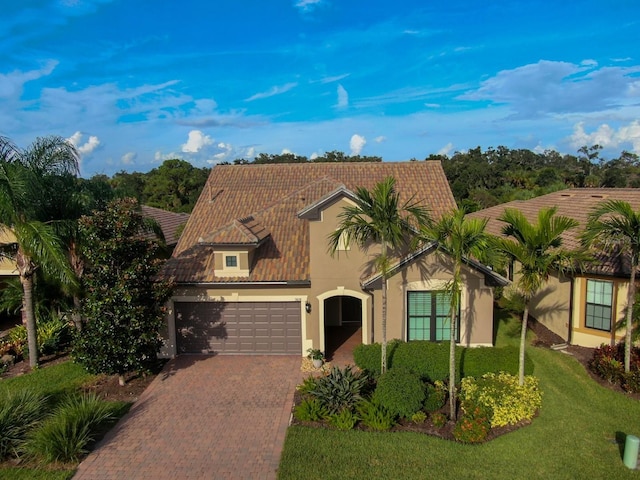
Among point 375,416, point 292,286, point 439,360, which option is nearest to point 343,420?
point 375,416

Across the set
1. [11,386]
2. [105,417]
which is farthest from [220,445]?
[11,386]

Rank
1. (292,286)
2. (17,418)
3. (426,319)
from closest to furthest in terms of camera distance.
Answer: (17,418) → (426,319) → (292,286)

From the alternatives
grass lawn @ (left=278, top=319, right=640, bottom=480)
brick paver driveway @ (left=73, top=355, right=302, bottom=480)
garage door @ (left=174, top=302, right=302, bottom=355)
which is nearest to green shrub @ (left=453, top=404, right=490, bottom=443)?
grass lawn @ (left=278, top=319, right=640, bottom=480)

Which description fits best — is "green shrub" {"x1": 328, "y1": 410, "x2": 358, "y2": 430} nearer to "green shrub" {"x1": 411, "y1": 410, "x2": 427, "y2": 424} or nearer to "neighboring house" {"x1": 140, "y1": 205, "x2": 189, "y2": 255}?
"green shrub" {"x1": 411, "y1": 410, "x2": 427, "y2": 424}

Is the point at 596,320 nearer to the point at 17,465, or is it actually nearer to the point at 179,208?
the point at 17,465

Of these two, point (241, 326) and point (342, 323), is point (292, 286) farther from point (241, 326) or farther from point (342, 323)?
point (342, 323)

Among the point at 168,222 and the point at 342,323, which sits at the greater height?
the point at 168,222
